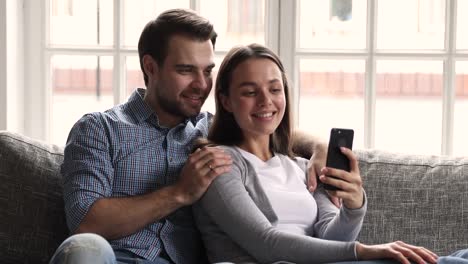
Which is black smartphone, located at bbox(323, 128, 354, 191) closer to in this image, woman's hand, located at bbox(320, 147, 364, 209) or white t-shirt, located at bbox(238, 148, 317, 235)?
woman's hand, located at bbox(320, 147, 364, 209)

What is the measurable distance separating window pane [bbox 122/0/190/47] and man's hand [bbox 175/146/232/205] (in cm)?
119

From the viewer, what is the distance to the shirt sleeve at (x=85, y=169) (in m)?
2.54

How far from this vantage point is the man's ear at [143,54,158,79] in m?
2.81

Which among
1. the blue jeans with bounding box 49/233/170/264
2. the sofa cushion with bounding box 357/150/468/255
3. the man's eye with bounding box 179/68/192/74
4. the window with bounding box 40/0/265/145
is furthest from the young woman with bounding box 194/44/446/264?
the window with bounding box 40/0/265/145

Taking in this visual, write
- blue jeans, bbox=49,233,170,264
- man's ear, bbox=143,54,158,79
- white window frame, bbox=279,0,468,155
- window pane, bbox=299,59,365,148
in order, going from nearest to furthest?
blue jeans, bbox=49,233,170,264, man's ear, bbox=143,54,158,79, white window frame, bbox=279,0,468,155, window pane, bbox=299,59,365,148

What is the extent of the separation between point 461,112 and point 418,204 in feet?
2.78

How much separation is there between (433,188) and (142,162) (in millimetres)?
925

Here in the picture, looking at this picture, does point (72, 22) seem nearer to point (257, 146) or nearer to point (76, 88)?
point (76, 88)

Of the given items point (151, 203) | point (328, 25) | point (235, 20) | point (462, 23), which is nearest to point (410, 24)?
point (462, 23)

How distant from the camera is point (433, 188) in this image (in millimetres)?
2832

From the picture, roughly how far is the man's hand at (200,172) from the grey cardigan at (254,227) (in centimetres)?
2

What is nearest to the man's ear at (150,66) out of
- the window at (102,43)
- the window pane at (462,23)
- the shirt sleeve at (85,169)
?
the shirt sleeve at (85,169)

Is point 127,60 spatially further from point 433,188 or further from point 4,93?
point 433,188

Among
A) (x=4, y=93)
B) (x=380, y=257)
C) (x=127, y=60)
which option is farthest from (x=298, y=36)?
(x=380, y=257)
